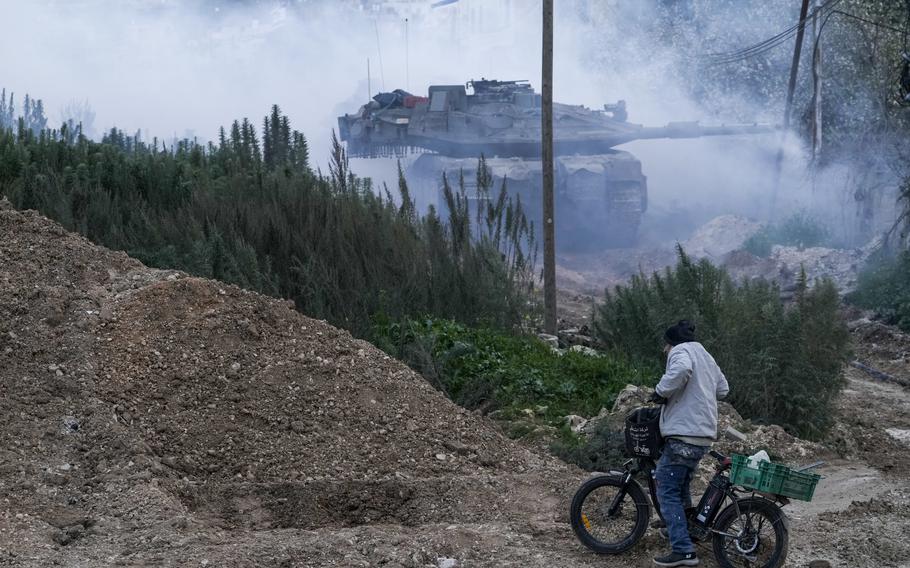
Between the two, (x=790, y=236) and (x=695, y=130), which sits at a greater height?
(x=695, y=130)

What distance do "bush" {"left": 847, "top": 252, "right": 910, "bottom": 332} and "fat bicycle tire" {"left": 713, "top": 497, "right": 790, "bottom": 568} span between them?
12.4 meters

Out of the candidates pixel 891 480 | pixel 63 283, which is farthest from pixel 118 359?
pixel 891 480

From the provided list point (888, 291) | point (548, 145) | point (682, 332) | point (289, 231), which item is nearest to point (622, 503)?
point (682, 332)

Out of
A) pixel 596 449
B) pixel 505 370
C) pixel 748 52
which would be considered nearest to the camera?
pixel 596 449

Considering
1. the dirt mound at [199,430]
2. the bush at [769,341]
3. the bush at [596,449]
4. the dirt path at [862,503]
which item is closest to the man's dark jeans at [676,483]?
the dirt path at [862,503]

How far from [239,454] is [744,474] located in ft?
10.2

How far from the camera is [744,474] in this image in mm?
6145

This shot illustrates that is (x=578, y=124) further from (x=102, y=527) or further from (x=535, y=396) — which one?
(x=102, y=527)

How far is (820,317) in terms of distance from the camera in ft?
37.1

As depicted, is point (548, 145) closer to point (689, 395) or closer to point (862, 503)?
point (862, 503)

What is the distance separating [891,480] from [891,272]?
1128 cm

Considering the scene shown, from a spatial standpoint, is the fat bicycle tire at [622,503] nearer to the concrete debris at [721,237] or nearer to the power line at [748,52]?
the concrete debris at [721,237]

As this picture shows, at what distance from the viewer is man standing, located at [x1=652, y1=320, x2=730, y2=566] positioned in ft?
20.5

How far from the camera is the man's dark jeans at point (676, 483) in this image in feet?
20.5
